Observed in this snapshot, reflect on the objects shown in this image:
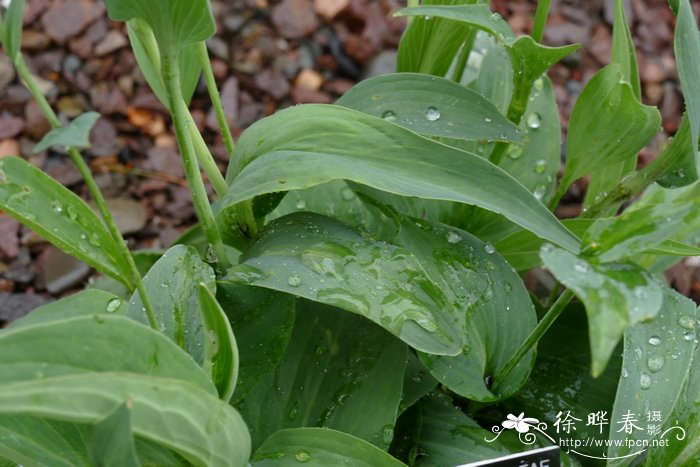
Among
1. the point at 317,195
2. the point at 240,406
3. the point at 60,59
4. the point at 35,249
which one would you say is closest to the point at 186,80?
the point at 317,195

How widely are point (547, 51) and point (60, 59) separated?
1.01m

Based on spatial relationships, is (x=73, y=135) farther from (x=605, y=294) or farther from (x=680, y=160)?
(x=680, y=160)

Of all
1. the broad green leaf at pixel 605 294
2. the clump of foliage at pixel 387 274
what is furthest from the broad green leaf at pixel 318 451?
the broad green leaf at pixel 605 294

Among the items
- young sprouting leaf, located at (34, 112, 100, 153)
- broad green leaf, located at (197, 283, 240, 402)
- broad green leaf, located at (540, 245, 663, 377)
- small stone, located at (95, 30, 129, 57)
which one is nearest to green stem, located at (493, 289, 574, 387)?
broad green leaf, located at (540, 245, 663, 377)

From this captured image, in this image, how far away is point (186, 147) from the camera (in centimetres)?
60

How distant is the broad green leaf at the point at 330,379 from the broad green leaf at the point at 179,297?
0.33ft

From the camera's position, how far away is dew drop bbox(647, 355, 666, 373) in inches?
25.0

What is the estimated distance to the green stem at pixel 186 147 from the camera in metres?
0.57

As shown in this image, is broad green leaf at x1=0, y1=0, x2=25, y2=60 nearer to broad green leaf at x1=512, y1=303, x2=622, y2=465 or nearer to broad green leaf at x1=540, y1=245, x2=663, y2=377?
broad green leaf at x1=540, y1=245, x2=663, y2=377

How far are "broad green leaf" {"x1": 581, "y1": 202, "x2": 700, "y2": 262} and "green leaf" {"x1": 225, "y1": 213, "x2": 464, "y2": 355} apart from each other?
0.45ft

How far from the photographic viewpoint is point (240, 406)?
66 centimetres

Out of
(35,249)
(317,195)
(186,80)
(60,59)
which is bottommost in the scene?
(35,249)

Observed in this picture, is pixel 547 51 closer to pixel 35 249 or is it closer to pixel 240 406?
pixel 240 406

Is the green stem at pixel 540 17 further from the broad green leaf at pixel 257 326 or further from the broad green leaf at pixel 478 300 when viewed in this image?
the broad green leaf at pixel 257 326
